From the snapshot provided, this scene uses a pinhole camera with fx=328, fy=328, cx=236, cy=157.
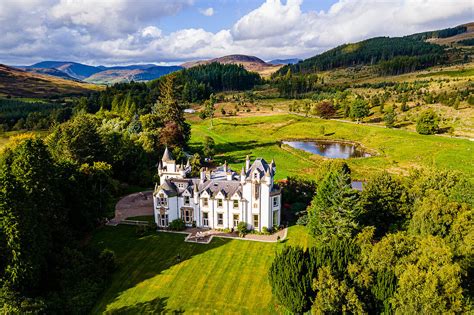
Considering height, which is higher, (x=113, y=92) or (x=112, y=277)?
(x=113, y=92)

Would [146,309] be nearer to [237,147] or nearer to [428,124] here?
[237,147]

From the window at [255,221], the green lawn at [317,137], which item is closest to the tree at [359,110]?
the green lawn at [317,137]

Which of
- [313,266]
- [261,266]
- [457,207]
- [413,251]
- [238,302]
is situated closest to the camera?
[413,251]

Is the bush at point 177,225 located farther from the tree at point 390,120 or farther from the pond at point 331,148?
the tree at point 390,120

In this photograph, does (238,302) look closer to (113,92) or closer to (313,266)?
(313,266)

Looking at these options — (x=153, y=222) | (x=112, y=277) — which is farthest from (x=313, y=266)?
(x=153, y=222)
